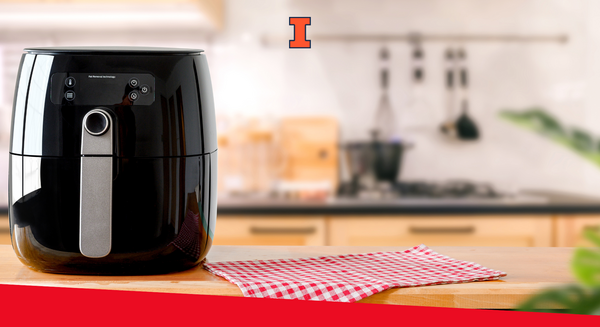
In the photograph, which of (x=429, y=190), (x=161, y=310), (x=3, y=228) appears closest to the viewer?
(x=161, y=310)

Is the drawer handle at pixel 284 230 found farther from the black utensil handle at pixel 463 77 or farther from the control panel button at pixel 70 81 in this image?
the control panel button at pixel 70 81

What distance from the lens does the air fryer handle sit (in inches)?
26.8

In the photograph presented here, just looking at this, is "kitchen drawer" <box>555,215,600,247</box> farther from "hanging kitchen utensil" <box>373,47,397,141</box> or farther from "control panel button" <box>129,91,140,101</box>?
"control panel button" <box>129,91,140,101</box>

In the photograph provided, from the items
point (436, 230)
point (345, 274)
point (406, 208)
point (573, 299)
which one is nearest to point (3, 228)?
point (406, 208)

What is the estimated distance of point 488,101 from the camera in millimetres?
2820

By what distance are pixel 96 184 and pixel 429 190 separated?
2.16m

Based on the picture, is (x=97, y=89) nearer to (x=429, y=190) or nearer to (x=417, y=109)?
(x=429, y=190)

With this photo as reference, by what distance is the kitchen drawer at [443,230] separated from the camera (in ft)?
7.20

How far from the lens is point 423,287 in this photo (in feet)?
2.15

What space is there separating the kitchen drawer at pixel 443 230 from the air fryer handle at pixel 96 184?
1550 millimetres

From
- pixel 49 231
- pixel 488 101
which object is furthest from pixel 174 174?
pixel 488 101

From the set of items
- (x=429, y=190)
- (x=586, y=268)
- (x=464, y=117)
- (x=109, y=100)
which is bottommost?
(x=429, y=190)

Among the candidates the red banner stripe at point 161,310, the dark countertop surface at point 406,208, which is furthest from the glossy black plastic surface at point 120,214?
the dark countertop surface at point 406,208

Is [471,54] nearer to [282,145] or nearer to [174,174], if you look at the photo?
[282,145]
